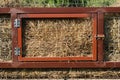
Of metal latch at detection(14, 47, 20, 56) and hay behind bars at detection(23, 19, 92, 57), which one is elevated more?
hay behind bars at detection(23, 19, 92, 57)

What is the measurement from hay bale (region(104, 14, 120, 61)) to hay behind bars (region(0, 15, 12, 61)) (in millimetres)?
1393

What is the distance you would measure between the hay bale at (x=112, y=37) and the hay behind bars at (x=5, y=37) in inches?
54.8

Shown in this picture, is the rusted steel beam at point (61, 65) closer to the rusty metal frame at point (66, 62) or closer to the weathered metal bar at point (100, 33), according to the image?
the rusty metal frame at point (66, 62)

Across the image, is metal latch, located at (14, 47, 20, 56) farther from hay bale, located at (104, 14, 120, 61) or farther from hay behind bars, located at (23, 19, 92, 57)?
hay bale, located at (104, 14, 120, 61)

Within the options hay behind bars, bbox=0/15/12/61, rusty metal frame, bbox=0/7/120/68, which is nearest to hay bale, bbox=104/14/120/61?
rusty metal frame, bbox=0/7/120/68

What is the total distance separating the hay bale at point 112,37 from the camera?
5.11 meters

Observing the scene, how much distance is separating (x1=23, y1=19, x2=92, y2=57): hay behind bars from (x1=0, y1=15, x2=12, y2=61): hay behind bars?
0.75 ft

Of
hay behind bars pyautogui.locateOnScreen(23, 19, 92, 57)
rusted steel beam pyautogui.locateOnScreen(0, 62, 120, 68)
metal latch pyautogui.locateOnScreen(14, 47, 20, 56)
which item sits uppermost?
hay behind bars pyautogui.locateOnScreen(23, 19, 92, 57)

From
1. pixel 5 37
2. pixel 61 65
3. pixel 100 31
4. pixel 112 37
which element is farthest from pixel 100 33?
pixel 5 37

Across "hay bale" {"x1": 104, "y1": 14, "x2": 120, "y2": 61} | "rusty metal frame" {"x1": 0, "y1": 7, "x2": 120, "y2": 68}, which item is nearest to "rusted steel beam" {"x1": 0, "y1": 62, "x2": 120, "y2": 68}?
"rusty metal frame" {"x1": 0, "y1": 7, "x2": 120, "y2": 68}

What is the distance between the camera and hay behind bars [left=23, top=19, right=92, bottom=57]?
5074mm

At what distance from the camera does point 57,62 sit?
5.10 meters

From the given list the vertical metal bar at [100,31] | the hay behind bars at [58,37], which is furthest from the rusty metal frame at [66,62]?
the hay behind bars at [58,37]

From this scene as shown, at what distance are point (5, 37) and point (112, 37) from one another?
154cm
